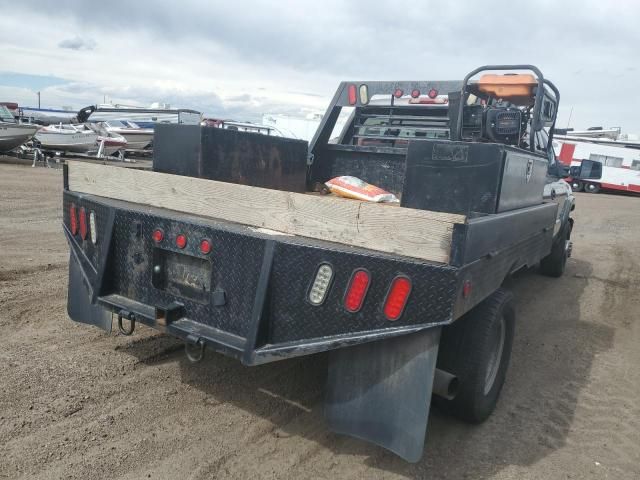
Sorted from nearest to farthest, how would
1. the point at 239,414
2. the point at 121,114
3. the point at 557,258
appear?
1. the point at 239,414
2. the point at 557,258
3. the point at 121,114

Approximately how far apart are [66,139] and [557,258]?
21216 mm

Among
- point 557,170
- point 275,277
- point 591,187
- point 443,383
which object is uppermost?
point 557,170

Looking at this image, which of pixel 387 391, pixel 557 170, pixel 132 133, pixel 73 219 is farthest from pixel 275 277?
pixel 132 133

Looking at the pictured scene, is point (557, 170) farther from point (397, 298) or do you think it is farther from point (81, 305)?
point (81, 305)

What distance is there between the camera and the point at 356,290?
7.80ft

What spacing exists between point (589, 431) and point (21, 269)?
17.4ft

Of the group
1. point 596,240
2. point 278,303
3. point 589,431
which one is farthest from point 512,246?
point 596,240

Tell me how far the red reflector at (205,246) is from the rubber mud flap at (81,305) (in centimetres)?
116

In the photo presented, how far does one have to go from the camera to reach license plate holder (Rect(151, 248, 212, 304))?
2.79 metres

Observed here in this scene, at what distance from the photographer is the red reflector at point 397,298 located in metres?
2.30

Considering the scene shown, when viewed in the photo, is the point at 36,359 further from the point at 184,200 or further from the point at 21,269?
the point at 21,269

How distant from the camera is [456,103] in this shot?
187 inches

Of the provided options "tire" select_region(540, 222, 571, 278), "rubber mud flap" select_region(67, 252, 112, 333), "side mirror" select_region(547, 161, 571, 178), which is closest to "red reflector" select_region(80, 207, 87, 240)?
"rubber mud flap" select_region(67, 252, 112, 333)

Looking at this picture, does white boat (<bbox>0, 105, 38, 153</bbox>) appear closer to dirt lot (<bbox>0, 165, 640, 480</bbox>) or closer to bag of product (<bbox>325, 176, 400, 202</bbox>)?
dirt lot (<bbox>0, 165, 640, 480</bbox>)
